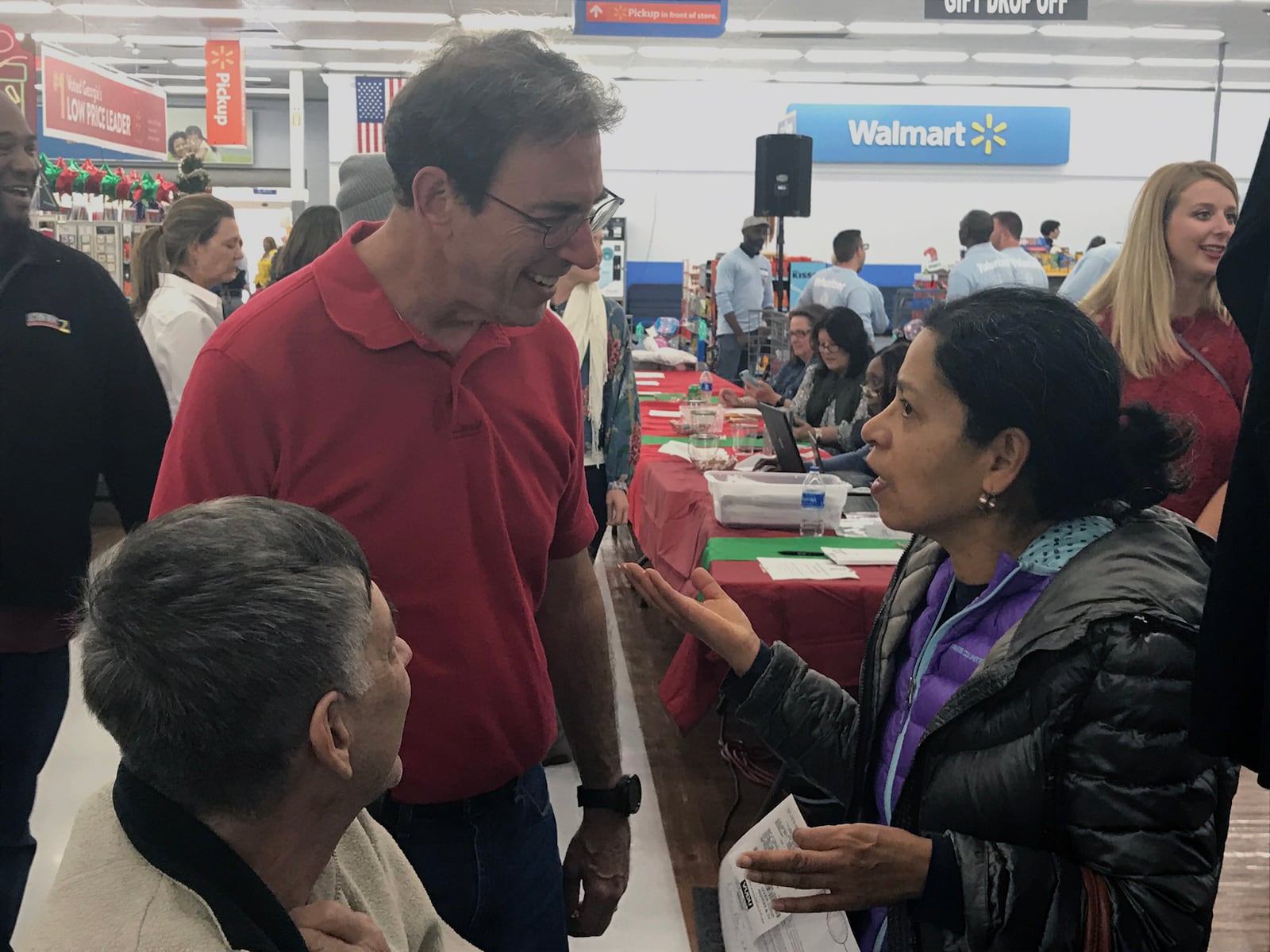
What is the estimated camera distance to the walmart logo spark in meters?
17.1

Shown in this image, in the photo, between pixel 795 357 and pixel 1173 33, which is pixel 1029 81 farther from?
pixel 795 357

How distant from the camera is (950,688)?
60.9 inches

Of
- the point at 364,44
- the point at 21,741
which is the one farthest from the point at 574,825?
the point at 364,44

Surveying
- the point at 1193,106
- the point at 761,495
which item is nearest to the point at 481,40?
the point at 761,495

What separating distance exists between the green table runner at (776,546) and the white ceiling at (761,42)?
841 cm

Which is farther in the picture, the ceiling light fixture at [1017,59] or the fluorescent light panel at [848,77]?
the fluorescent light panel at [848,77]

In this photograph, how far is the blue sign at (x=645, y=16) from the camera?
8508 millimetres

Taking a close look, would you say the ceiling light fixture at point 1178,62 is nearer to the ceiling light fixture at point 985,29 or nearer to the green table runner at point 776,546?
the ceiling light fixture at point 985,29

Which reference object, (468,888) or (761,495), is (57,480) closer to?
(468,888)

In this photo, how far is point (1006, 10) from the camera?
7664 mm

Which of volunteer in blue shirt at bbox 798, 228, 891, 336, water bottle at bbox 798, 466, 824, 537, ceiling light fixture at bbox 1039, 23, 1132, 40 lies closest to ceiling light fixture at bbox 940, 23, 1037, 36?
ceiling light fixture at bbox 1039, 23, 1132, 40

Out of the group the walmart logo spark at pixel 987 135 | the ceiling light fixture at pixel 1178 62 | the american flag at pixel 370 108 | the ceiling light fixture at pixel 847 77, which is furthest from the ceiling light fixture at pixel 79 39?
the ceiling light fixture at pixel 1178 62

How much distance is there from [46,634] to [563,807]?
1.80m

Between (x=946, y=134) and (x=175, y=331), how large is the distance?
15221mm
